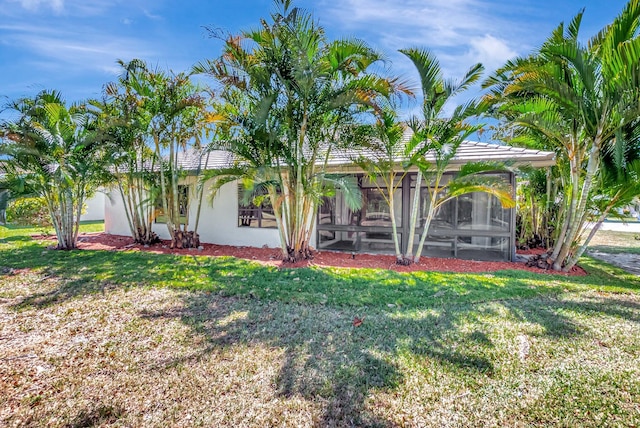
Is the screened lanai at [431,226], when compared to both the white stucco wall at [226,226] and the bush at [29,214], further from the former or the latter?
the bush at [29,214]

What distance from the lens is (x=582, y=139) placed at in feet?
23.8

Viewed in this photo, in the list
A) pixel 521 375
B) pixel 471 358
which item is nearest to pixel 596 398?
pixel 521 375

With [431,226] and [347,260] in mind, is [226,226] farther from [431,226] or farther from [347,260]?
[431,226]

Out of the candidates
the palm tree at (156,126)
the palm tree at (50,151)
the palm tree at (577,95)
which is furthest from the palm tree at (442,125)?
the palm tree at (50,151)

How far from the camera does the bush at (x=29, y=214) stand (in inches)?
603

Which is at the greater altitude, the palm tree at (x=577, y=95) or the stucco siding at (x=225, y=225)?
the palm tree at (x=577, y=95)

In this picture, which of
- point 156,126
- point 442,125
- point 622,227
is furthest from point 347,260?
point 622,227

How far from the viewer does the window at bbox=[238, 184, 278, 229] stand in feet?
36.3

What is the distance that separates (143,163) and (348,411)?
10.9 metres

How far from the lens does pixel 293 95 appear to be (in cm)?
718

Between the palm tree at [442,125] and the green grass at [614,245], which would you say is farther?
the green grass at [614,245]

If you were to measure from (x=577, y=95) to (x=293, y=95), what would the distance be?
5811mm

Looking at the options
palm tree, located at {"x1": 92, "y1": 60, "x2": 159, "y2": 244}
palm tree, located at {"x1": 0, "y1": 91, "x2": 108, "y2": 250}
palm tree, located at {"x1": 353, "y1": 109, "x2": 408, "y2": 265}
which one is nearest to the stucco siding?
palm tree, located at {"x1": 92, "y1": 60, "x2": 159, "y2": 244}

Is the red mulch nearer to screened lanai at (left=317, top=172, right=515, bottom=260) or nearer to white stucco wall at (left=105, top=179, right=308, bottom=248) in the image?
white stucco wall at (left=105, top=179, right=308, bottom=248)
